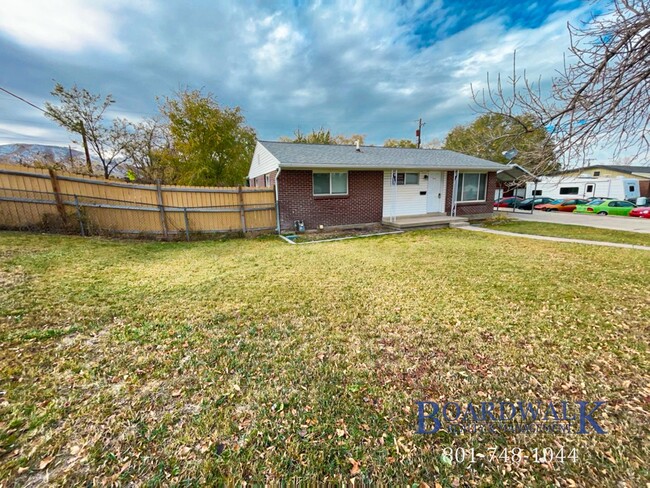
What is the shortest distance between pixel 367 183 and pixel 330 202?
6.25 ft

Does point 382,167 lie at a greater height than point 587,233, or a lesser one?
greater

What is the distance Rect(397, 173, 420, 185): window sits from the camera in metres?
11.5

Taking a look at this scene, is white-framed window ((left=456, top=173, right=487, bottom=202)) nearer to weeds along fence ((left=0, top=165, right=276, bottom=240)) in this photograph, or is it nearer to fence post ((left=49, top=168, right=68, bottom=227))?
weeds along fence ((left=0, top=165, right=276, bottom=240))

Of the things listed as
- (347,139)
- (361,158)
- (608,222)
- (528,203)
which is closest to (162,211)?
(361,158)

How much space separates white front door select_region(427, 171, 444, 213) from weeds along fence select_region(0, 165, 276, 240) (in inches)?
295

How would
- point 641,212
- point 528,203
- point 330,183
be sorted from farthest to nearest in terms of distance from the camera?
1. point 528,203
2. point 641,212
3. point 330,183

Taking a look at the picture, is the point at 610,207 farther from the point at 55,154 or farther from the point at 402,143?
the point at 55,154

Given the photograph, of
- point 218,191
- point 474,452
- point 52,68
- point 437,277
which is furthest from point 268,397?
point 52,68

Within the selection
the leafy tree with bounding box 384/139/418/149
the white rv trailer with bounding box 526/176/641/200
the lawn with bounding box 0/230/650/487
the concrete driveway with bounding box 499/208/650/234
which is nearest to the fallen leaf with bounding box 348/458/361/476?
the lawn with bounding box 0/230/650/487

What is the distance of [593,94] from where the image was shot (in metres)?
2.69

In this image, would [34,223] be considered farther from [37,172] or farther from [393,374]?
[393,374]

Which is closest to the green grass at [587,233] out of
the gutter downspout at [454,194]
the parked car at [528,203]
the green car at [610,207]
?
the gutter downspout at [454,194]

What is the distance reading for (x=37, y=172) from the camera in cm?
690

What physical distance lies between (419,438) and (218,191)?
361 inches
